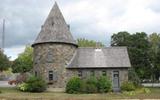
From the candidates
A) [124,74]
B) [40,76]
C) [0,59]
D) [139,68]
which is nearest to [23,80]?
[40,76]

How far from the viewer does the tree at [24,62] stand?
93.4 meters

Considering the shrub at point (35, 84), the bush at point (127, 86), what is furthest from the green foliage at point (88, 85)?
the shrub at point (35, 84)

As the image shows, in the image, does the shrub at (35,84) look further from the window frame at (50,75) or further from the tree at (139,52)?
the tree at (139,52)

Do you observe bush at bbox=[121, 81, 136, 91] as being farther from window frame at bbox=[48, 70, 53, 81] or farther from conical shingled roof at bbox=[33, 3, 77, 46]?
window frame at bbox=[48, 70, 53, 81]

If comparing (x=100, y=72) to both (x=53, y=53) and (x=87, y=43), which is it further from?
(x=87, y=43)

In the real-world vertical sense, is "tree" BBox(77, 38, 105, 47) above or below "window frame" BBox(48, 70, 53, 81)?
above

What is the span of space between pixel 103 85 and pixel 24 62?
53282mm

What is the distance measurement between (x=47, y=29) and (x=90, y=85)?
10.1 metres

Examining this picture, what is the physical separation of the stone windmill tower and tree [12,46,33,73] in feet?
147

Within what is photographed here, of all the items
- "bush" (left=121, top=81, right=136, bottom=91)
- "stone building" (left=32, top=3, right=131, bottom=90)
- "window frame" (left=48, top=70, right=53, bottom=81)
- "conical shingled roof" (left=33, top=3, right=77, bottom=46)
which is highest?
"conical shingled roof" (left=33, top=3, right=77, bottom=46)

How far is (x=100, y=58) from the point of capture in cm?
4934

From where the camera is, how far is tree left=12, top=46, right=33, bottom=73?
93.4 meters

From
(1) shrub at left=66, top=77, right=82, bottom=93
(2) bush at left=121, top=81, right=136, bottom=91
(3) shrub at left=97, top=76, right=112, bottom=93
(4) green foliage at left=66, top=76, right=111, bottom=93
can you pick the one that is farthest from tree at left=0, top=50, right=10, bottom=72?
(2) bush at left=121, top=81, right=136, bottom=91

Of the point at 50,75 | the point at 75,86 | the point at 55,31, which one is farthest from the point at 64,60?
the point at 75,86
